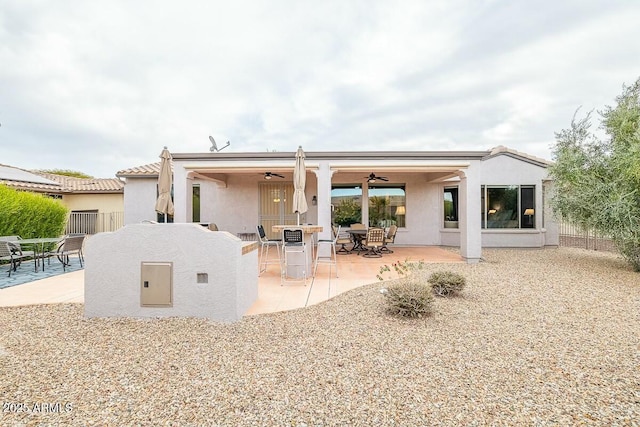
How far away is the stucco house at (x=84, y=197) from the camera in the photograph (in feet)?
53.8

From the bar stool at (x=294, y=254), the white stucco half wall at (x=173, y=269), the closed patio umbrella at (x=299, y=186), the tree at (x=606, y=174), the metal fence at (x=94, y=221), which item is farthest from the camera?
the metal fence at (x=94, y=221)

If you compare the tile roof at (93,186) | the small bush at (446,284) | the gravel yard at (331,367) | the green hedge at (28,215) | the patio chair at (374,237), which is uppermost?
the tile roof at (93,186)

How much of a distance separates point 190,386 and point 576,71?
15.9 m

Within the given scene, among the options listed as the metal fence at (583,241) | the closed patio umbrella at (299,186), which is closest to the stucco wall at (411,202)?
the metal fence at (583,241)

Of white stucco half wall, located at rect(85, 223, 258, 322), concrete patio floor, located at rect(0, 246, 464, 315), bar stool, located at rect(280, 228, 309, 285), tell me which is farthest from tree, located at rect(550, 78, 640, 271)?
white stucco half wall, located at rect(85, 223, 258, 322)

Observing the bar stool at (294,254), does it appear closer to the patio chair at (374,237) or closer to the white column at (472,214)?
the patio chair at (374,237)

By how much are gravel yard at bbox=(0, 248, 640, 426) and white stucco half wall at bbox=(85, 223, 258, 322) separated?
0.73ft

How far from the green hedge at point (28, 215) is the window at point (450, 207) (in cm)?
1620

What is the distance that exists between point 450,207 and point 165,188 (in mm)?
11905

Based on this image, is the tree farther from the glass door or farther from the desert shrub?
the glass door

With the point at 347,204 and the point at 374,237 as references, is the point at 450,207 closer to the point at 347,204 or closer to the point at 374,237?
the point at 347,204

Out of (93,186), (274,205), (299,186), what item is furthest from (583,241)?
(93,186)

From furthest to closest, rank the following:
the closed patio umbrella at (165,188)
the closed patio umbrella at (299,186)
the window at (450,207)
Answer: the window at (450,207) → the closed patio umbrella at (299,186) → the closed patio umbrella at (165,188)

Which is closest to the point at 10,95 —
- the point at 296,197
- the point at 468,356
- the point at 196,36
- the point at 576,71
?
the point at 196,36
